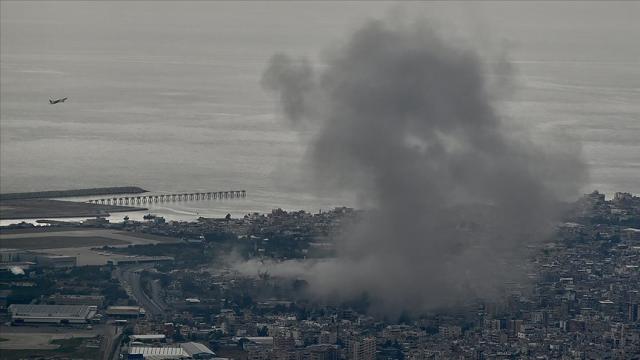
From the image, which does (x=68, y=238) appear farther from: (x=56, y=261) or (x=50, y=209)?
(x=50, y=209)

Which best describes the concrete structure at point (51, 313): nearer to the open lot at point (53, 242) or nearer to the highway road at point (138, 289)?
the highway road at point (138, 289)

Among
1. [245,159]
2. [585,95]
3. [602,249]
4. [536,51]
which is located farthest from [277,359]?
[536,51]

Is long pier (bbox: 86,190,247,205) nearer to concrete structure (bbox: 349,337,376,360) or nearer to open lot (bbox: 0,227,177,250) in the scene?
open lot (bbox: 0,227,177,250)

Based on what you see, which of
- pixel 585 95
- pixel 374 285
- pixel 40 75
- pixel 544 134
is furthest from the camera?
pixel 40 75

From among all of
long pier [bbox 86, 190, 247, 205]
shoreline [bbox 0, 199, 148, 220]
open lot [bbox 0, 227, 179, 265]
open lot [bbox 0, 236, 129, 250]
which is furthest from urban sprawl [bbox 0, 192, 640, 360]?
long pier [bbox 86, 190, 247, 205]

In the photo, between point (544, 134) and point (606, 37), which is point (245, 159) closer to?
point (544, 134)
